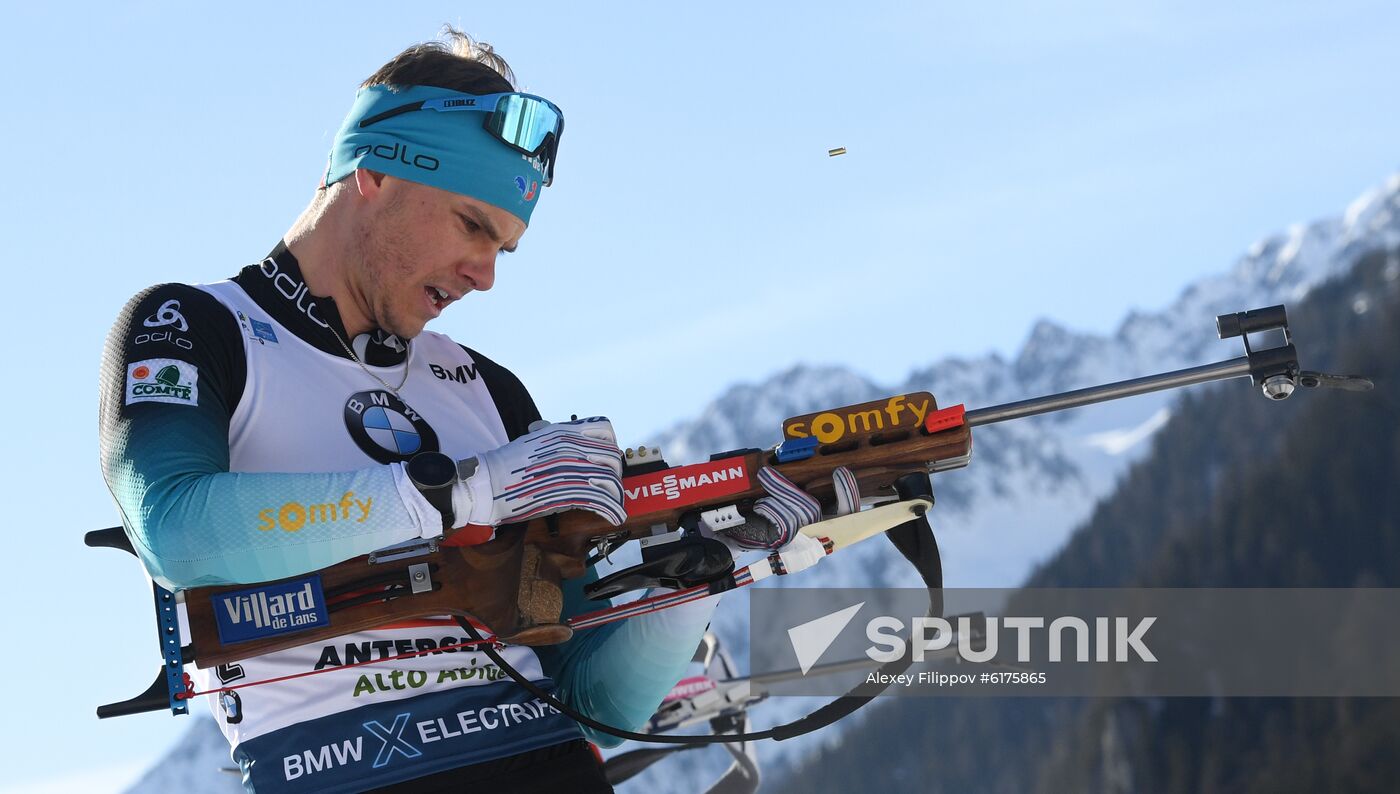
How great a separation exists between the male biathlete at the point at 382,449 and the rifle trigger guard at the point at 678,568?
0.43 ft

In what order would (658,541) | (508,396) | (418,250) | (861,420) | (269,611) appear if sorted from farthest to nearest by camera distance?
1. (508,396)
2. (861,420)
3. (658,541)
4. (418,250)
5. (269,611)

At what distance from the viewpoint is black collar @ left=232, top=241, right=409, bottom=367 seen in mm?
4309

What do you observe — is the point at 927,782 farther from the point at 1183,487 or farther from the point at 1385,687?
the point at 1385,687

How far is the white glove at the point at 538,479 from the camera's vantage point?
4047mm

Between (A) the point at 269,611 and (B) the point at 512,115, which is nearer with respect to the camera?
Result: (A) the point at 269,611

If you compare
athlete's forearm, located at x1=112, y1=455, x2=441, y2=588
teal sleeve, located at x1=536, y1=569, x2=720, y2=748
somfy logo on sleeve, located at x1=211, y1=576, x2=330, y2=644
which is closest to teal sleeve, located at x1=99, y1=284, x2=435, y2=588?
athlete's forearm, located at x1=112, y1=455, x2=441, y2=588

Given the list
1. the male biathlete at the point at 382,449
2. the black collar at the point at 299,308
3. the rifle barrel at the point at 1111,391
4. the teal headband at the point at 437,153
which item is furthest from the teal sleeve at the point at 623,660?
the teal headband at the point at 437,153

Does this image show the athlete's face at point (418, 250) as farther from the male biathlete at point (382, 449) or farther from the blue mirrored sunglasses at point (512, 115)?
the blue mirrored sunglasses at point (512, 115)

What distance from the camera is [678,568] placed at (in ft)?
14.3

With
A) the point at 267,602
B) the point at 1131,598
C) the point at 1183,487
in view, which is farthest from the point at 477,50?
the point at 1183,487

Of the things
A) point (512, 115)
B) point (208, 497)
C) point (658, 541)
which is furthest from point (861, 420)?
point (208, 497)

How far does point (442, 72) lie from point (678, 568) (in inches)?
62.6

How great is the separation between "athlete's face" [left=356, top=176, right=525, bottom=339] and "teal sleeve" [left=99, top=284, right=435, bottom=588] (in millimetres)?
583

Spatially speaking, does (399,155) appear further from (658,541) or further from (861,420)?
(861,420)
